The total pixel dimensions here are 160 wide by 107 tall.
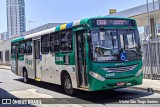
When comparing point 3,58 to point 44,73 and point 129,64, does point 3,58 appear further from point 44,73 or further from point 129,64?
point 129,64

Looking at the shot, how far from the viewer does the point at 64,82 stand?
1220 cm

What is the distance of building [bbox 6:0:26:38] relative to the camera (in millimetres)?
98875

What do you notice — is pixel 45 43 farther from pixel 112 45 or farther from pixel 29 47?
pixel 112 45

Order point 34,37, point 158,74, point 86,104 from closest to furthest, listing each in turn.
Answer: point 86,104
point 158,74
point 34,37

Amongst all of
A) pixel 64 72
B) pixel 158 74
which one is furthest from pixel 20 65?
pixel 158 74

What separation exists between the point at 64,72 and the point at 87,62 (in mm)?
2426

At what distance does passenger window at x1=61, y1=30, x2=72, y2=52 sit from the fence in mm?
5233

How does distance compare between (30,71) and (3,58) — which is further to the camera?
(3,58)

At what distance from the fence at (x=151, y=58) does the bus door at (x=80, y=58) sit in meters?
5.34

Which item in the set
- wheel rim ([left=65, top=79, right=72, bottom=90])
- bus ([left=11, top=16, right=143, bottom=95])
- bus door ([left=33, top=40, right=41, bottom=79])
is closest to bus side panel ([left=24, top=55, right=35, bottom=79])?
bus door ([left=33, top=40, right=41, bottom=79])

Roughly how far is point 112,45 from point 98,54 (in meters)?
0.65

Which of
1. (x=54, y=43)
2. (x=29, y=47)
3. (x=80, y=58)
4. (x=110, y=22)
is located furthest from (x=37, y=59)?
(x=110, y=22)

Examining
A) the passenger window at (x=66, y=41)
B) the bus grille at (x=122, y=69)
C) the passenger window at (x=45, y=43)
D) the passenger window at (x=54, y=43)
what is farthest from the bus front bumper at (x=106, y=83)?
the passenger window at (x=45, y=43)

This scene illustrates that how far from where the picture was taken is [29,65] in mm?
17375
